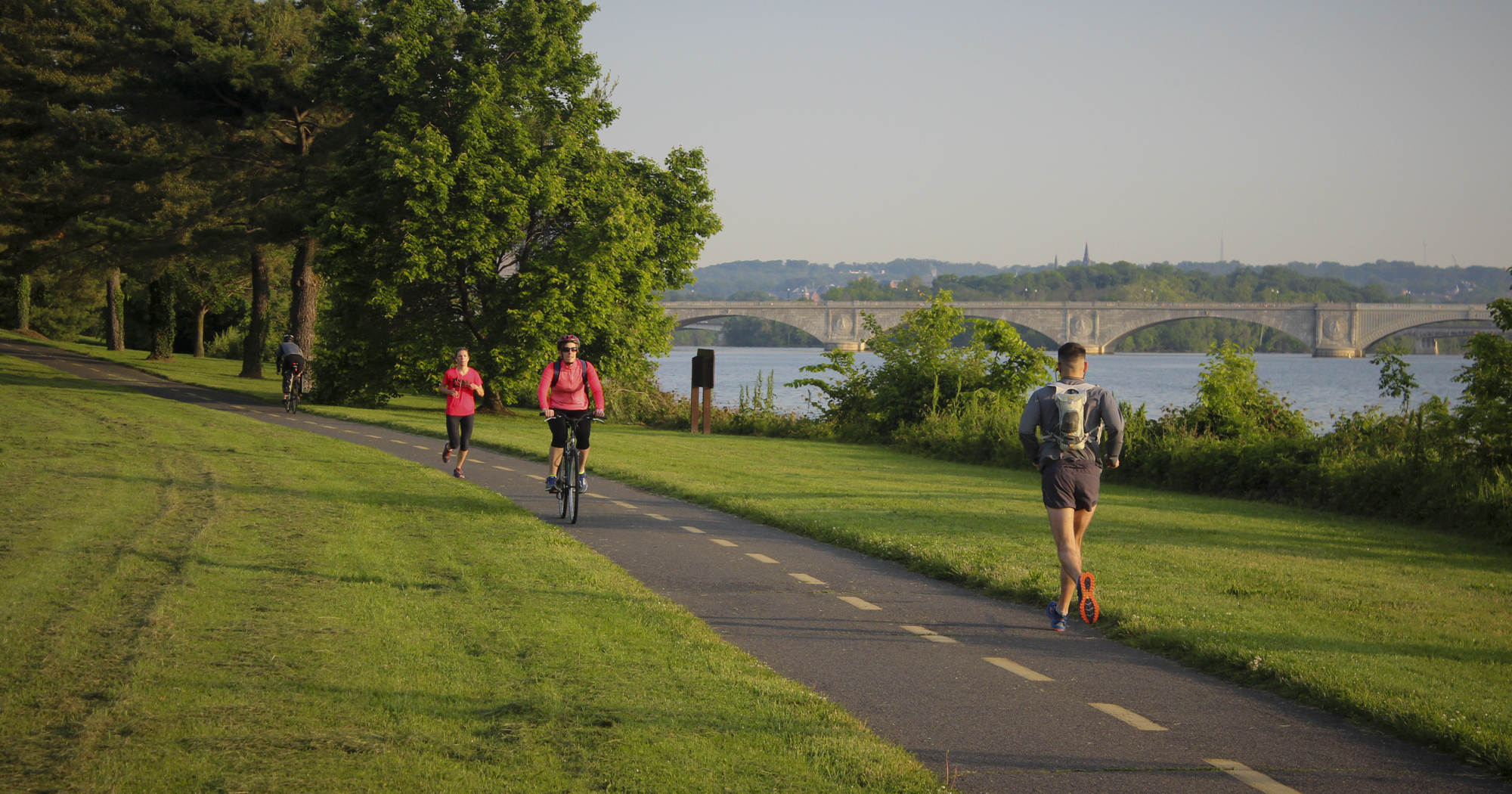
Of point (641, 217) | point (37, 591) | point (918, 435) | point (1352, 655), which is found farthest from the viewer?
point (641, 217)

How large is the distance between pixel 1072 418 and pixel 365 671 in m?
4.46

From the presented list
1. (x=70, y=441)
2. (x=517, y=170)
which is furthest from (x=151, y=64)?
(x=70, y=441)

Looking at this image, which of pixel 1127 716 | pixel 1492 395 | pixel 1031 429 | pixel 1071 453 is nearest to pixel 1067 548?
pixel 1071 453

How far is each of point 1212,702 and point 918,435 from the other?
1988cm

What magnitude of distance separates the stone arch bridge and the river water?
2759 mm

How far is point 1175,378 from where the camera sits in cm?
7269

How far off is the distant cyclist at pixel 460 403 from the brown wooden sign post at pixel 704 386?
39.8ft

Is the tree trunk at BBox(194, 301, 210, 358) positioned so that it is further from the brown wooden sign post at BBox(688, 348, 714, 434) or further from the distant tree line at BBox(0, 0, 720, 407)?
the brown wooden sign post at BBox(688, 348, 714, 434)

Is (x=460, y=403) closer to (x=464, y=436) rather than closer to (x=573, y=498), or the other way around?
(x=464, y=436)

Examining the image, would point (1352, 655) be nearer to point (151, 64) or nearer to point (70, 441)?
point (70, 441)

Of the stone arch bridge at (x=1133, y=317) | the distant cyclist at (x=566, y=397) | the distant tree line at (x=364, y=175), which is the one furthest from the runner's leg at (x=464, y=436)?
the stone arch bridge at (x=1133, y=317)

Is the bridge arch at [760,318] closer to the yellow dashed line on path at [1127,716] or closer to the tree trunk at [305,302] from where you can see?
the tree trunk at [305,302]

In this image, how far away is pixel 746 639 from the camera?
7.07m

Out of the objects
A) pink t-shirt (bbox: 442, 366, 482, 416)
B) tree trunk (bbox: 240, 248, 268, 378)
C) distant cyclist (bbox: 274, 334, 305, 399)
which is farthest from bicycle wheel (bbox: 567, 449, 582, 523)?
tree trunk (bbox: 240, 248, 268, 378)
